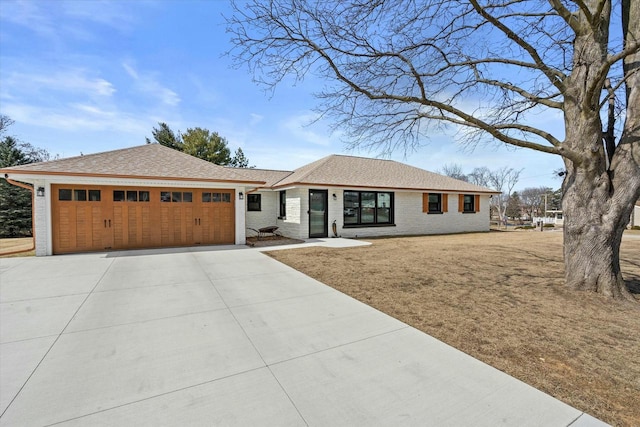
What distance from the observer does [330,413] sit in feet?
6.69

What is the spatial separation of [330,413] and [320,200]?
1134 centimetres

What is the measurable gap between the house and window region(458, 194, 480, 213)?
1.05ft

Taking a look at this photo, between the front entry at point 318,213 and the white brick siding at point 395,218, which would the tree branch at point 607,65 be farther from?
the front entry at point 318,213

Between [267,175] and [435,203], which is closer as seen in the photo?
[435,203]

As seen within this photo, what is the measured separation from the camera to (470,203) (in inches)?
708

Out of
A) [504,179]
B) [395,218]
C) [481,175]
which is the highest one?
[481,175]

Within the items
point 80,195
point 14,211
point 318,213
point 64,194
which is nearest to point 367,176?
point 318,213

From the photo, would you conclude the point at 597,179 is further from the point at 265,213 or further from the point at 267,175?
the point at 267,175

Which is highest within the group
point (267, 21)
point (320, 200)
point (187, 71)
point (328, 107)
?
point (187, 71)

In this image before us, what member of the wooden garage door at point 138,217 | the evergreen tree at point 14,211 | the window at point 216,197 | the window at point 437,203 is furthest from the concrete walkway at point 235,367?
the evergreen tree at point 14,211

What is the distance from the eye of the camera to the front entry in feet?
42.5

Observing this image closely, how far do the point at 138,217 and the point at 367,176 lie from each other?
11119 mm

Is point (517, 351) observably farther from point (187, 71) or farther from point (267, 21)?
point (187, 71)

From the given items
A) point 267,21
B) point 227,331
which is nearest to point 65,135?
point 267,21
